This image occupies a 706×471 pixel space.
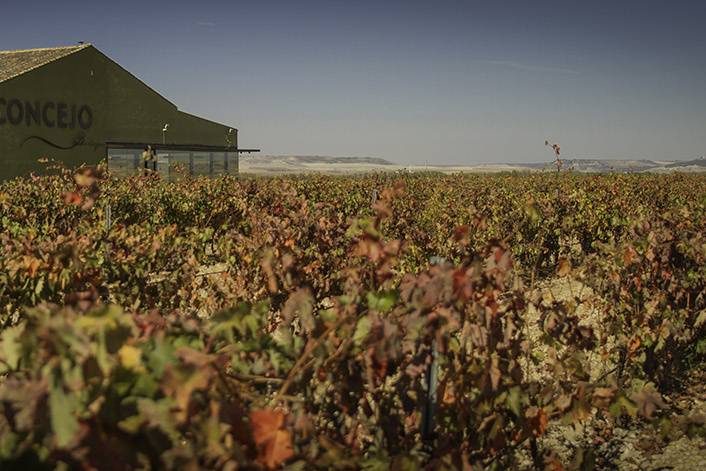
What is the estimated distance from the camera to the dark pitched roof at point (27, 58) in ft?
65.6

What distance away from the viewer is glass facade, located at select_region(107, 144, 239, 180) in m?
23.9

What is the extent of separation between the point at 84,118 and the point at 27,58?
2.91 metres

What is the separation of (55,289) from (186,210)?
6.81 m

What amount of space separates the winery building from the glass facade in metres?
0.04

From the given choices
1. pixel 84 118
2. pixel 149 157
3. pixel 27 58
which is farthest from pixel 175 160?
pixel 149 157

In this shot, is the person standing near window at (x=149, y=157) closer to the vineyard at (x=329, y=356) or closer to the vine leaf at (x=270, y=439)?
the vineyard at (x=329, y=356)

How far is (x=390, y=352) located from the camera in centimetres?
185

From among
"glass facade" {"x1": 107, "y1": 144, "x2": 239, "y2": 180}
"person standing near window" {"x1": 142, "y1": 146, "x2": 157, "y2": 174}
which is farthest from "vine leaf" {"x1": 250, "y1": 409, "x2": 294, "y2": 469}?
"glass facade" {"x1": 107, "y1": 144, "x2": 239, "y2": 180}

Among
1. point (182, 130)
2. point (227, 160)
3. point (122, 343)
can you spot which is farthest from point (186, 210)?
point (227, 160)

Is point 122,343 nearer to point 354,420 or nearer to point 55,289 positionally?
point 354,420

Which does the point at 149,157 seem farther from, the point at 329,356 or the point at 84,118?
the point at 84,118

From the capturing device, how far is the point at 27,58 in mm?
22016

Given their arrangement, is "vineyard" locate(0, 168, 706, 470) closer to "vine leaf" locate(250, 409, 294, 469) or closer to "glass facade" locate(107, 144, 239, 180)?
"vine leaf" locate(250, 409, 294, 469)

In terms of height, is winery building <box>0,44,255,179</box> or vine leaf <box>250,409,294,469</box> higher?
winery building <box>0,44,255,179</box>
